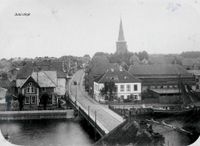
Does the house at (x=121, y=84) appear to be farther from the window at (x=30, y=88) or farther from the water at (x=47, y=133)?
the window at (x=30, y=88)

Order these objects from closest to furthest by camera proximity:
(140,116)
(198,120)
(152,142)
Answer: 1. (152,142)
2. (198,120)
3. (140,116)

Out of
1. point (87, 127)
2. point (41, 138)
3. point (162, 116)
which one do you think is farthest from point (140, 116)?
point (41, 138)

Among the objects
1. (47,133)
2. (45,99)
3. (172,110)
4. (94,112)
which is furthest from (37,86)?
(172,110)

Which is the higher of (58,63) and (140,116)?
(58,63)

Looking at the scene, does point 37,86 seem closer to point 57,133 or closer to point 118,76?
point 57,133

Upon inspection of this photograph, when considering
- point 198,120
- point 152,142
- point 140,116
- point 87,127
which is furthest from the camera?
point 87,127

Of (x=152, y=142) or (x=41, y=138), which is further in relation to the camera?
(x=41, y=138)

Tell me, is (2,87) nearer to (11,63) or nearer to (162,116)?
(11,63)
